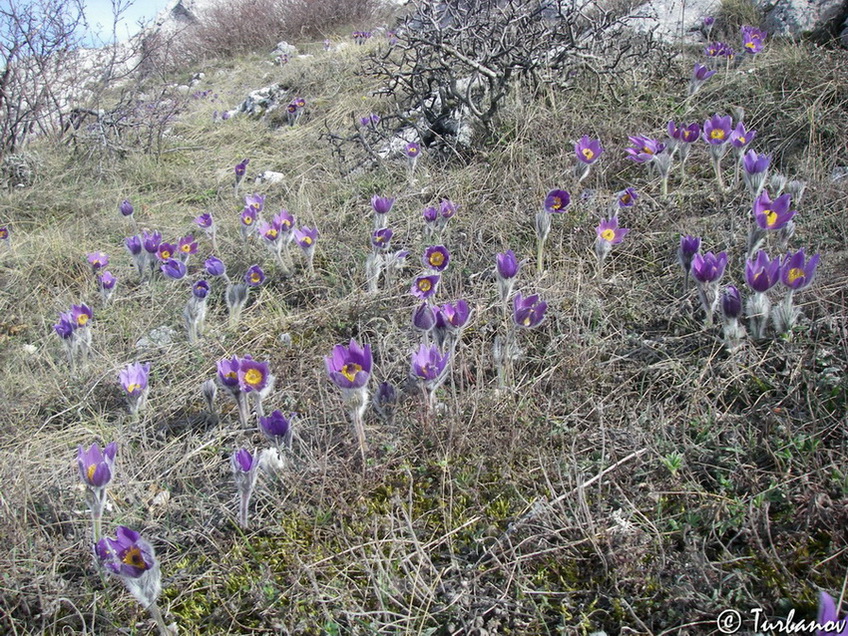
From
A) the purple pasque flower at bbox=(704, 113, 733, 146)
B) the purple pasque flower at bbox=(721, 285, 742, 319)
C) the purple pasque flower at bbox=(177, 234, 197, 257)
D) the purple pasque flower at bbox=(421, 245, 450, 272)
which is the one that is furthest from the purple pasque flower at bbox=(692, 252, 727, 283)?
the purple pasque flower at bbox=(177, 234, 197, 257)

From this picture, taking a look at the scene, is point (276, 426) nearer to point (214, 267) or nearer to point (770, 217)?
point (214, 267)

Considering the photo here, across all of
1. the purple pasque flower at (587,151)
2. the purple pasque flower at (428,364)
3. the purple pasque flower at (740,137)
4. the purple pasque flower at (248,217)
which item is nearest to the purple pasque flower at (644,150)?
the purple pasque flower at (587,151)

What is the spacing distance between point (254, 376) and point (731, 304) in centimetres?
156

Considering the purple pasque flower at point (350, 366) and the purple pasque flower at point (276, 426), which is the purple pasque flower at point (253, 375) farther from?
the purple pasque flower at point (350, 366)

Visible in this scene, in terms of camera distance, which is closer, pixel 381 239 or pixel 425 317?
pixel 425 317

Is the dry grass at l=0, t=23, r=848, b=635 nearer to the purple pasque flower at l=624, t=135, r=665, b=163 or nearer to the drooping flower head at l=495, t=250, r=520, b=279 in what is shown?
the purple pasque flower at l=624, t=135, r=665, b=163

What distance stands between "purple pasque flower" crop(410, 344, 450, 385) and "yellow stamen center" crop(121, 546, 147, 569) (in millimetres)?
851

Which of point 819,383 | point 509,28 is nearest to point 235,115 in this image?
point 509,28

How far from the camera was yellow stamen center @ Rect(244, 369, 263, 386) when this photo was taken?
6.51 feet

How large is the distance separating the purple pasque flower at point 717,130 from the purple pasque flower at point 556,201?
71 centimetres

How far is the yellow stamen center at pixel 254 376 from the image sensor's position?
198 centimetres

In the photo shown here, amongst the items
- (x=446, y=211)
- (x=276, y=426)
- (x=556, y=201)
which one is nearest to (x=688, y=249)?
(x=556, y=201)

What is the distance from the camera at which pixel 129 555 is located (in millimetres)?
1412

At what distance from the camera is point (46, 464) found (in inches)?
79.9
